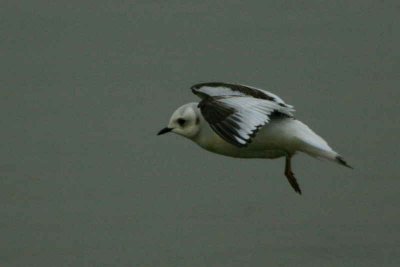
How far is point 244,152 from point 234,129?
51 cm

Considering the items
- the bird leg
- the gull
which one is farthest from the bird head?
the bird leg

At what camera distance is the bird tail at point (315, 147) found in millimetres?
4992

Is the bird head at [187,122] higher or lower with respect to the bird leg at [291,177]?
higher

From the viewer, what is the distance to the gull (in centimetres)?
471

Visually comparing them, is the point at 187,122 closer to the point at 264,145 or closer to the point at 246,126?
the point at 264,145

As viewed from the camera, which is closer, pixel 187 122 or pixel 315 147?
pixel 315 147

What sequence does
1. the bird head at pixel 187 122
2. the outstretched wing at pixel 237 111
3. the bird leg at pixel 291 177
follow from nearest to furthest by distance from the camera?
the outstretched wing at pixel 237 111, the bird head at pixel 187 122, the bird leg at pixel 291 177

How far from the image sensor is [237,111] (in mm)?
4770

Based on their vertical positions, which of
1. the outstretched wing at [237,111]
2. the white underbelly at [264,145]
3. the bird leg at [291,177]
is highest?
the outstretched wing at [237,111]

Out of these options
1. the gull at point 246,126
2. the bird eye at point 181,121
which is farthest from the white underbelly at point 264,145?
the bird eye at point 181,121

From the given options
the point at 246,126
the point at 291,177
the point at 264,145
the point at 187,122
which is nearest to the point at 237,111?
the point at 246,126

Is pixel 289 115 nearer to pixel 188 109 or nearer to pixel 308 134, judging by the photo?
pixel 308 134

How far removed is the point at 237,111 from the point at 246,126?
0.14 meters

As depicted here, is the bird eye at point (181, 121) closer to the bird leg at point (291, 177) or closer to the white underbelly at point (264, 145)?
the white underbelly at point (264, 145)
